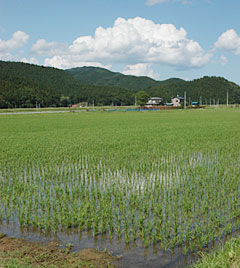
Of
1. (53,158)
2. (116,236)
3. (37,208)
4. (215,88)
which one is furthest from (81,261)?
(215,88)

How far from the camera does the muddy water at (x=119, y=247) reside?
3.91 m

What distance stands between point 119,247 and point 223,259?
1449mm

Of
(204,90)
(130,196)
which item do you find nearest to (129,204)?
(130,196)

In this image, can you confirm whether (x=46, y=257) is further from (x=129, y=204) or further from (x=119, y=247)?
(x=129, y=204)

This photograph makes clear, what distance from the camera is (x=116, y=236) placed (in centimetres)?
466

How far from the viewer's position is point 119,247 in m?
4.32

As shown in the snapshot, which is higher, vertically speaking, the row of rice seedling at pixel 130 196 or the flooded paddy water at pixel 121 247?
the row of rice seedling at pixel 130 196

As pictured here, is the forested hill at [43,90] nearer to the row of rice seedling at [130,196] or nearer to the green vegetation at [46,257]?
the row of rice seedling at [130,196]

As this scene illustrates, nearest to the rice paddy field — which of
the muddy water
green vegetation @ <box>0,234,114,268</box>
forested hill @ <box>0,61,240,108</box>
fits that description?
the muddy water

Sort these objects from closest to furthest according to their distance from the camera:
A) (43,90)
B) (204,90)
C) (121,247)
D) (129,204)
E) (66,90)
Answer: (121,247), (129,204), (43,90), (204,90), (66,90)

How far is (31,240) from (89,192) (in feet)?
8.10

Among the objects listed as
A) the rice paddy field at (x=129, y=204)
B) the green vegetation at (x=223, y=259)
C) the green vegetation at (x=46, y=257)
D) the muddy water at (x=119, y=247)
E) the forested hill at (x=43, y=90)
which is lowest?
the muddy water at (x=119, y=247)

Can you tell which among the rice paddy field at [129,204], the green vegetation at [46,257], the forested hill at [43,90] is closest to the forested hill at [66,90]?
the forested hill at [43,90]

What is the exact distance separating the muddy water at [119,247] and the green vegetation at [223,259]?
275 mm
